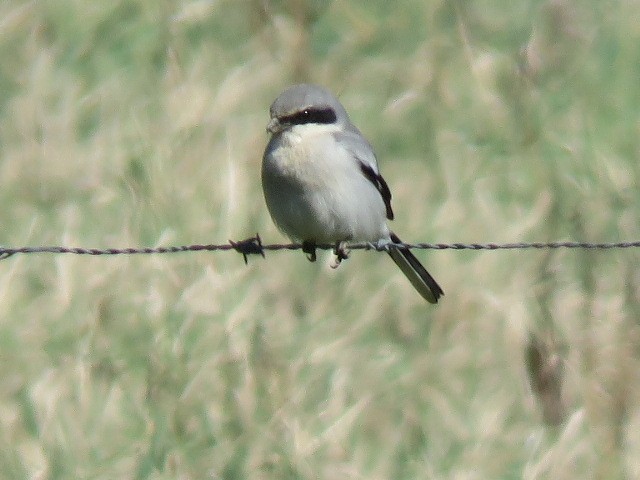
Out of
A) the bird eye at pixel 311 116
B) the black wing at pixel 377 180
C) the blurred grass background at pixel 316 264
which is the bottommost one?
the blurred grass background at pixel 316 264

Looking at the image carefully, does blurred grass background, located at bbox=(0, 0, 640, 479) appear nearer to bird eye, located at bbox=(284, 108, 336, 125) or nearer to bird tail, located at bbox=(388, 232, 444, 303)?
bird tail, located at bbox=(388, 232, 444, 303)

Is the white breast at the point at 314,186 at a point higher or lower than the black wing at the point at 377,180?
higher

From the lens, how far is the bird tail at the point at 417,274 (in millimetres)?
6121

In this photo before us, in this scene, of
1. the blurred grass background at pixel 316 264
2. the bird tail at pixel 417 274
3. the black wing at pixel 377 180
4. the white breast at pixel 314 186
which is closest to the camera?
the white breast at pixel 314 186

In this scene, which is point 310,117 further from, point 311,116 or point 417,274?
point 417,274

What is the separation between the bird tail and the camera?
241 inches

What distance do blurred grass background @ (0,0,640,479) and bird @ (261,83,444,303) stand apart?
0.82 m

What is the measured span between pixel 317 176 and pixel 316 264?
119 cm

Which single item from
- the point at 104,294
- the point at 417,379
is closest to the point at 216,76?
the point at 104,294

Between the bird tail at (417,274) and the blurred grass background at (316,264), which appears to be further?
the blurred grass background at (316,264)

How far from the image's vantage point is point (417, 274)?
618 cm

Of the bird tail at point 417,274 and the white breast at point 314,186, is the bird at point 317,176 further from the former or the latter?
the bird tail at point 417,274

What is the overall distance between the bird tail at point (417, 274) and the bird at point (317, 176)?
20 centimetres

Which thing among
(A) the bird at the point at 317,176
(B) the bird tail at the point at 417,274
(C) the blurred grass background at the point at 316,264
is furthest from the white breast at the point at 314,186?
(C) the blurred grass background at the point at 316,264
